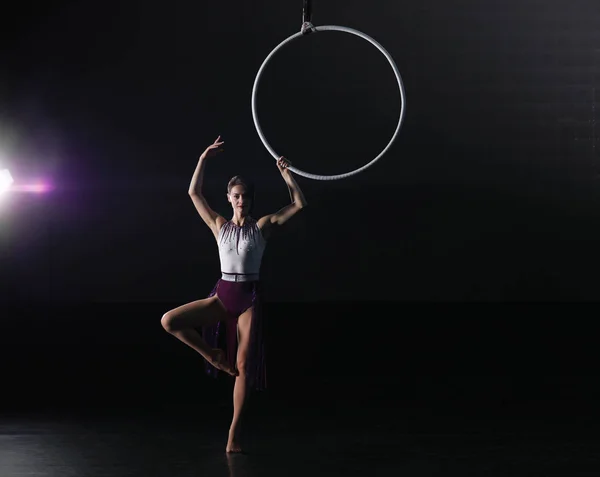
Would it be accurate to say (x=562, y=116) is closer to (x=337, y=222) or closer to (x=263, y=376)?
(x=337, y=222)

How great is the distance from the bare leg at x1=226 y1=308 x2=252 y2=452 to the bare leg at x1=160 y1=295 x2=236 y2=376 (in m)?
0.05

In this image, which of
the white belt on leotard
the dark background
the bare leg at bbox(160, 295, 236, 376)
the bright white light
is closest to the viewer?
the bare leg at bbox(160, 295, 236, 376)

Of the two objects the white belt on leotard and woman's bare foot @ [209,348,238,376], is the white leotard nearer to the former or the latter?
the white belt on leotard

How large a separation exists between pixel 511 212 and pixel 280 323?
266 centimetres

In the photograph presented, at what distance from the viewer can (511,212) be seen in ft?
30.9

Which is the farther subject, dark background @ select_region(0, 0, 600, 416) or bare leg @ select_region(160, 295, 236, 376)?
dark background @ select_region(0, 0, 600, 416)

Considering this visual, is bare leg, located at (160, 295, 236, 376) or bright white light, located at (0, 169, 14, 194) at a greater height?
bright white light, located at (0, 169, 14, 194)

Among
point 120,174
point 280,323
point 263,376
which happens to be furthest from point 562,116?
point 263,376

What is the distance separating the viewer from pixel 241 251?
4070mm

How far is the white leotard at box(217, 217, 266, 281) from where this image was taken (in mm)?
4074

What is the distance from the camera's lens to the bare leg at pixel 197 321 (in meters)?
3.95

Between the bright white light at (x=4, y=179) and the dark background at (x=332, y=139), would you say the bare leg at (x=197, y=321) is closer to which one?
the dark background at (x=332, y=139)

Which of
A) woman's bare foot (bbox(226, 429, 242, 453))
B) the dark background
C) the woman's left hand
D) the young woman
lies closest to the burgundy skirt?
the young woman

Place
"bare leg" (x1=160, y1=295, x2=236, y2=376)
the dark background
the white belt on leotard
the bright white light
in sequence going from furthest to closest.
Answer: the dark background < the bright white light < the white belt on leotard < "bare leg" (x1=160, y1=295, x2=236, y2=376)
